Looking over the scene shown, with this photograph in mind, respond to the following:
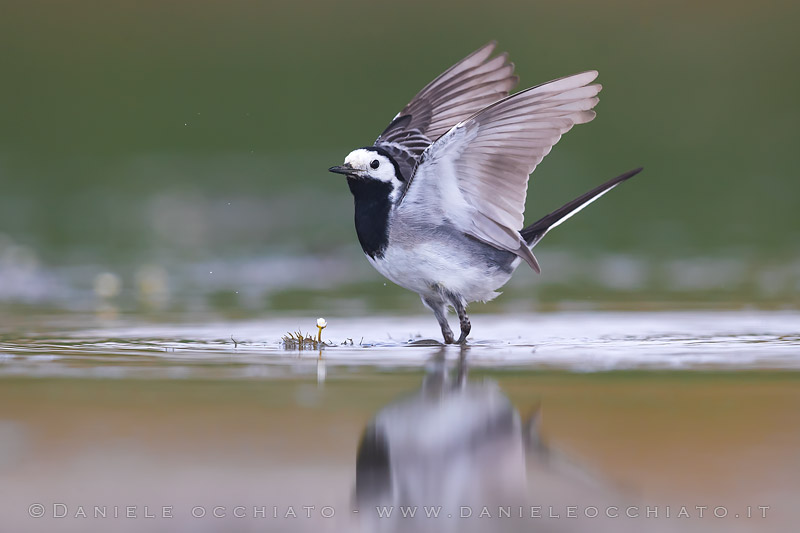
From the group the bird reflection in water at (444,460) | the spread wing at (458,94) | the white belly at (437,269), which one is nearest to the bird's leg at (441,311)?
the white belly at (437,269)

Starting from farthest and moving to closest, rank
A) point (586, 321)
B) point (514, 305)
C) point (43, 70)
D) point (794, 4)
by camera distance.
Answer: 1. point (794, 4)
2. point (43, 70)
3. point (514, 305)
4. point (586, 321)

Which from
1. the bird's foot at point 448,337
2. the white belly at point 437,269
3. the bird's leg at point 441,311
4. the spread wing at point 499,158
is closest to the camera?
the spread wing at point 499,158

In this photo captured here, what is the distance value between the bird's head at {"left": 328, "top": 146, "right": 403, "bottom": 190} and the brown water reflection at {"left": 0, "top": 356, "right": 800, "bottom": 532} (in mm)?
1700

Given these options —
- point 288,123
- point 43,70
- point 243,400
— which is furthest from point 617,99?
point 243,400

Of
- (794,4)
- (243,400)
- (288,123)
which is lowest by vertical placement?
(243,400)

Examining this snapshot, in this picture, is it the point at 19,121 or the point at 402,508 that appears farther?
the point at 19,121

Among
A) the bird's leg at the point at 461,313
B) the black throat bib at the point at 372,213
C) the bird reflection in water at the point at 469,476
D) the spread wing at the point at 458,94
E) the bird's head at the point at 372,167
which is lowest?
the bird reflection in water at the point at 469,476

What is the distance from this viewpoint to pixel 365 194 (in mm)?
7012

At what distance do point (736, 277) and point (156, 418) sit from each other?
653 centimetres

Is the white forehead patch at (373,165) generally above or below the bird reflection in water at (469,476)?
above

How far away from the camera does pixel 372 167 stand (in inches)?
275

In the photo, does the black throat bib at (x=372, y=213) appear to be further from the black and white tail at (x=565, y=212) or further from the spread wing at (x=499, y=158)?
the black and white tail at (x=565, y=212)

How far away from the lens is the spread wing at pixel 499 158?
248 inches

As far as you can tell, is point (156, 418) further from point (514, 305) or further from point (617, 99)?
point (617, 99)
